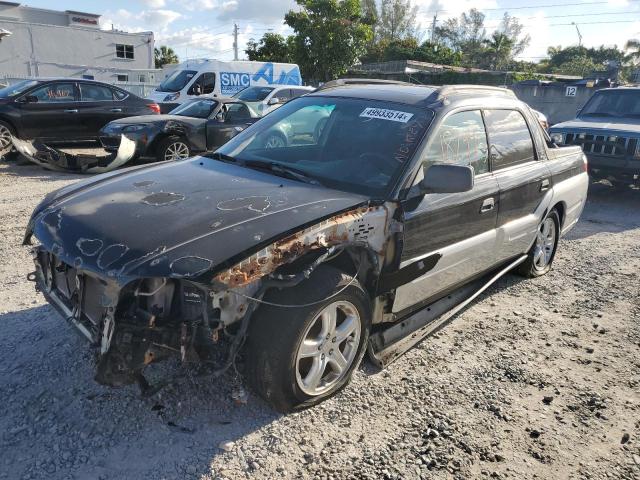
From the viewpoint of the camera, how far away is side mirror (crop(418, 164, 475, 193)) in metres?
3.19

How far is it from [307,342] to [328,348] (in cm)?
18

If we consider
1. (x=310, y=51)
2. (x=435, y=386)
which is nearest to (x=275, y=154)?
(x=435, y=386)

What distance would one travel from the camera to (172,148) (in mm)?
9664

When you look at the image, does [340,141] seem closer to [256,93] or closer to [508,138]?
[508,138]

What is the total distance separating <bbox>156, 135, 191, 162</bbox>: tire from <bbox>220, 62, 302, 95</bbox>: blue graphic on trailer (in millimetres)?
9429

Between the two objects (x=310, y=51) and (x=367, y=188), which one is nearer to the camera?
(x=367, y=188)

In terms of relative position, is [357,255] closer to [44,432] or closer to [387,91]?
[387,91]

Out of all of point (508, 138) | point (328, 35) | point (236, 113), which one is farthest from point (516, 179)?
point (328, 35)

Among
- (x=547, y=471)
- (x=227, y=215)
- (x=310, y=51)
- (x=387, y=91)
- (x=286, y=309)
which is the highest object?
(x=310, y=51)

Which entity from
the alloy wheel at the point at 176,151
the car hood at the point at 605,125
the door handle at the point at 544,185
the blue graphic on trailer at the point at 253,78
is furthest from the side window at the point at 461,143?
the blue graphic on trailer at the point at 253,78

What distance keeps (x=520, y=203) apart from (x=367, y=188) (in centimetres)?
180

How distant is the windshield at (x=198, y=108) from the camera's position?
10.5 m

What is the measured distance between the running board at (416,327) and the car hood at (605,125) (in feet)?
20.4

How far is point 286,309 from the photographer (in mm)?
2754
